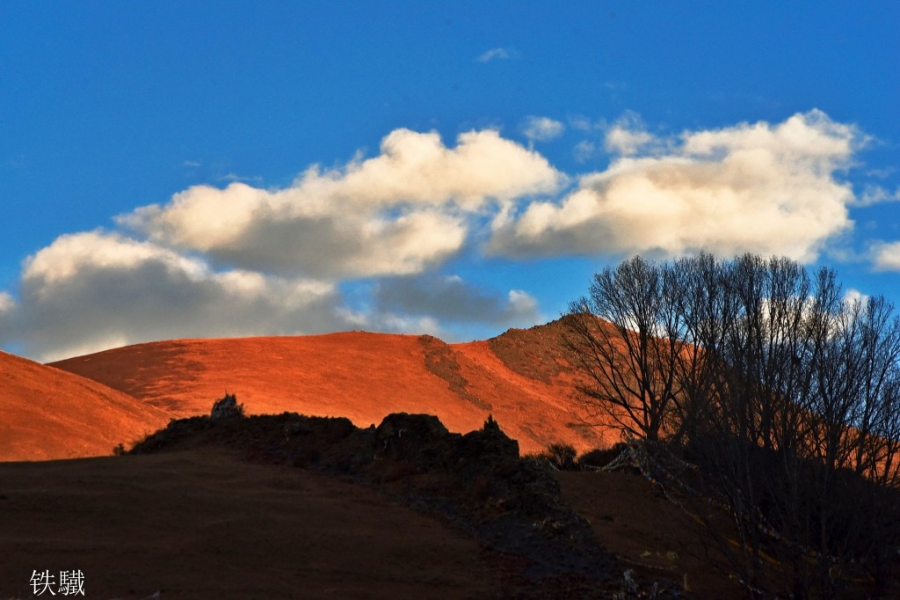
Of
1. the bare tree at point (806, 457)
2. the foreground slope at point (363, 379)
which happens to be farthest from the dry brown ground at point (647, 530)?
the foreground slope at point (363, 379)

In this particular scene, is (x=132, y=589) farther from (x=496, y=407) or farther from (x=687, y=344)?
(x=496, y=407)

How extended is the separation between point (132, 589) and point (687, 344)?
2218 cm

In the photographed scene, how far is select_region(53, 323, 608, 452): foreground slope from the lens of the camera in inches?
1850

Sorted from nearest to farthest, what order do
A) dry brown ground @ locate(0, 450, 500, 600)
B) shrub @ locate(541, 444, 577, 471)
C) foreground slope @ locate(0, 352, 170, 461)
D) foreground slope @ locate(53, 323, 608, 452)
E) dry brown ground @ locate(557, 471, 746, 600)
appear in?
dry brown ground @ locate(0, 450, 500, 600), dry brown ground @ locate(557, 471, 746, 600), shrub @ locate(541, 444, 577, 471), foreground slope @ locate(0, 352, 170, 461), foreground slope @ locate(53, 323, 608, 452)

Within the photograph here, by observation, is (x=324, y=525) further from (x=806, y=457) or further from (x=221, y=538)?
(x=806, y=457)

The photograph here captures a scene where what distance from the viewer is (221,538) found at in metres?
11.5

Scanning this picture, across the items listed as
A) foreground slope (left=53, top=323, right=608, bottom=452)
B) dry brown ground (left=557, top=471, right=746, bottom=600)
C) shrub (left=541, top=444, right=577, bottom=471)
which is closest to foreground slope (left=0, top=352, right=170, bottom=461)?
foreground slope (left=53, top=323, right=608, bottom=452)

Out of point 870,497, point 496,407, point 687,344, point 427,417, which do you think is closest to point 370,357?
point 496,407

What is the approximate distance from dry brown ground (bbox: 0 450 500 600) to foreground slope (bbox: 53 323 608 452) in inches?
1072

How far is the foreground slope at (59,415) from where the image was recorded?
27.2 m

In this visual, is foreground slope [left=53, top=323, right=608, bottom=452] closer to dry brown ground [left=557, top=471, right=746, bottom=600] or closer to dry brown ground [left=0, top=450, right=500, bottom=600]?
dry brown ground [left=557, top=471, right=746, bottom=600]

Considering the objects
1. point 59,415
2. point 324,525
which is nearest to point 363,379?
point 59,415

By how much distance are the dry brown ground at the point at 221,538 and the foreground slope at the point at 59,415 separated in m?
12.9

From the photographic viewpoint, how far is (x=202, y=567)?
34.0 feet
